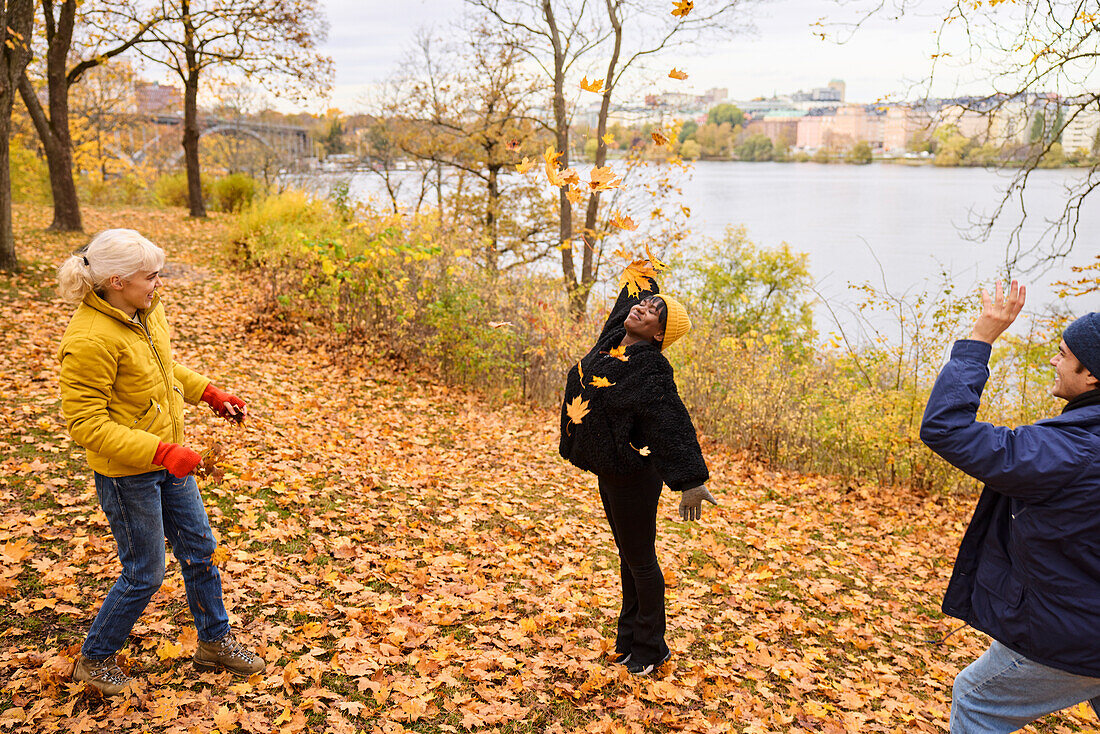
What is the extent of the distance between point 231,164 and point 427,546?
131 ft

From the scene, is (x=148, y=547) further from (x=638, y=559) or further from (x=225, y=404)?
(x=638, y=559)

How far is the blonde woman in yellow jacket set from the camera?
264 cm

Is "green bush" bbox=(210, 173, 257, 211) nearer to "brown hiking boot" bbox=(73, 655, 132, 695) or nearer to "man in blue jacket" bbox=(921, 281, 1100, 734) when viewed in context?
"brown hiking boot" bbox=(73, 655, 132, 695)

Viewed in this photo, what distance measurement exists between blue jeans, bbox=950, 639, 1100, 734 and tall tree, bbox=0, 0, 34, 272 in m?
12.2

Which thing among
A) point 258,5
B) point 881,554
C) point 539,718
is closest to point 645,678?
point 539,718

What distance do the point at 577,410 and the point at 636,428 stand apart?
0.28 m

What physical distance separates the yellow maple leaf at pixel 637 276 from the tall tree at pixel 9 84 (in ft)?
33.6

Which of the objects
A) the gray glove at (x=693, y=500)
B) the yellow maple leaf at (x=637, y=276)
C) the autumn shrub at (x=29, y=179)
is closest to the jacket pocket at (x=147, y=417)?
the yellow maple leaf at (x=637, y=276)

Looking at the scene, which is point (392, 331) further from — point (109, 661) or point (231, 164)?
point (231, 164)

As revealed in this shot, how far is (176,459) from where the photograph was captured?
2.65 m

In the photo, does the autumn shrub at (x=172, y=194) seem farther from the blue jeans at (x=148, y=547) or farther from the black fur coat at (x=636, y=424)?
the black fur coat at (x=636, y=424)

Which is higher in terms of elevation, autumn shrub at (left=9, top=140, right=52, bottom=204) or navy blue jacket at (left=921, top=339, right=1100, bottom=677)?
autumn shrub at (left=9, top=140, right=52, bottom=204)

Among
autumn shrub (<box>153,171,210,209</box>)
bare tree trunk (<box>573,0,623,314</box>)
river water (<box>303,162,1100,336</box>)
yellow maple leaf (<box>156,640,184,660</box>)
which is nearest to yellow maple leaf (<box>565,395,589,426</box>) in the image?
yellow maple leaf (<box>156,640,184,660</box>)

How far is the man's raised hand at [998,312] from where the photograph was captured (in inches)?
89.9
